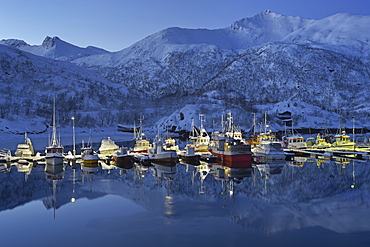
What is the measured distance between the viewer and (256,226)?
19.2m

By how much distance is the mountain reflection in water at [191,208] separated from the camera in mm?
17578

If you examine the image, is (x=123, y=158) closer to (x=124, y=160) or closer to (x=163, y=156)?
(x=124, y=160)

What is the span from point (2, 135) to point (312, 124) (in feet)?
368

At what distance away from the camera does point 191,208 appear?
23312mm

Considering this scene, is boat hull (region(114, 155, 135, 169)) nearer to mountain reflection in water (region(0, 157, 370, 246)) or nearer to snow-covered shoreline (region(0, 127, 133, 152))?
mountain reflection in water (region(0, 157, 370, 246))

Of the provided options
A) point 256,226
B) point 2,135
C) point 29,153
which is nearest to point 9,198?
point 256,226

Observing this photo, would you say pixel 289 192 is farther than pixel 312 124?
No

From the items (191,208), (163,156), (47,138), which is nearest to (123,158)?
(163,156)

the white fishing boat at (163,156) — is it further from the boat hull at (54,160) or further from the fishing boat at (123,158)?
the boat hull at (54,160)

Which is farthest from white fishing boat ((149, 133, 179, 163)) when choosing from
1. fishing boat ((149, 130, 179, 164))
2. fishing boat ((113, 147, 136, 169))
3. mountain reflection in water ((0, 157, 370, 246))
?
mountain reflection in water ((0, 157, 370, 246))

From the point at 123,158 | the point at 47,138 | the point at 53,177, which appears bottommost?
the point at 53,177

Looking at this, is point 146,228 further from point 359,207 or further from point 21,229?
point 359,207

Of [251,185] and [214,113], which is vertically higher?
[214,113]

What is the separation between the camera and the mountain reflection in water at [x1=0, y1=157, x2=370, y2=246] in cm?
1758
